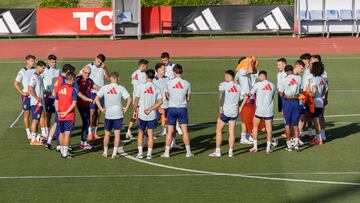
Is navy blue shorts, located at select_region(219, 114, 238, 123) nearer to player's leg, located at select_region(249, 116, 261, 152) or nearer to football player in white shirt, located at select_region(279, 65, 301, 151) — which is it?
player's leg, located at select_region(249, 116, 261, 152)

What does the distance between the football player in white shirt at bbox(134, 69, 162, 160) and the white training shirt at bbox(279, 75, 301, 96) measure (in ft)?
10.5

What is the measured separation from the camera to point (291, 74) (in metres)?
22.7

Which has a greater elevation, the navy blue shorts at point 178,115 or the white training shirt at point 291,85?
the white training shirt at point 291,85

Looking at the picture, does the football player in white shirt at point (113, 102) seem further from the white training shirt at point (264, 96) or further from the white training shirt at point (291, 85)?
the white training shirt at point (291, 85)

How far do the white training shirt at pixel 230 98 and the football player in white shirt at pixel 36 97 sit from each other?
15.8 ft

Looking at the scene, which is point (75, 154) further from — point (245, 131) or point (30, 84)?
point (245, 131)

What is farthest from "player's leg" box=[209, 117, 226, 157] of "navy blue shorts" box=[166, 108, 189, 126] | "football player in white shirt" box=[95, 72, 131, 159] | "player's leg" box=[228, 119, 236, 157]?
"football player in white shirt" box=[95, 72, 131, 159]

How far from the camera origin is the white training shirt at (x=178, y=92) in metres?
21.8

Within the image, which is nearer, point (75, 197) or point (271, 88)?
point (75, 197)

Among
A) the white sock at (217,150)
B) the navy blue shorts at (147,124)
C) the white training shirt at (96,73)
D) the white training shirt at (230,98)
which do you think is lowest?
the white sock at (217,150)

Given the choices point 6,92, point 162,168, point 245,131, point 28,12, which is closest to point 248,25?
point 28,12

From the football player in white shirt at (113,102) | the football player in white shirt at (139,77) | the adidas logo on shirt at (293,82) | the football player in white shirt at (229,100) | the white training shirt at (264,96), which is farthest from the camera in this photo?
the football player in white shirt at (139,77)

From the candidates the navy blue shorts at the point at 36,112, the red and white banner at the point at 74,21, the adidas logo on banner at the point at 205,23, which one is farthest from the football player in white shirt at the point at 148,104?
the adidas logo on banner at the point at 205,23

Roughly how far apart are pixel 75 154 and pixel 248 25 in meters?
28.9
